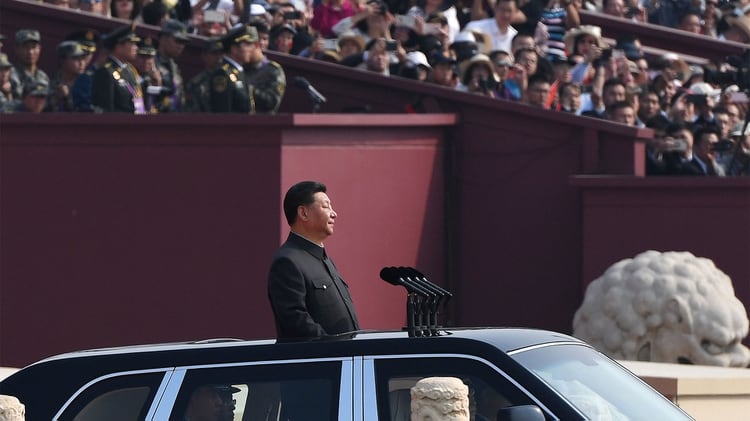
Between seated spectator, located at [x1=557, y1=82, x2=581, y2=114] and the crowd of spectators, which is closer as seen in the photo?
the crowd of spectators

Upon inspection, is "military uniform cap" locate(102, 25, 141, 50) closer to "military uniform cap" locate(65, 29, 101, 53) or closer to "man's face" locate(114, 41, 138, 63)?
"man's face" locate(114, 41, 138, 63)

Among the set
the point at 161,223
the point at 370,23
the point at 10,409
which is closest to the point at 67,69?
the point at 161,223

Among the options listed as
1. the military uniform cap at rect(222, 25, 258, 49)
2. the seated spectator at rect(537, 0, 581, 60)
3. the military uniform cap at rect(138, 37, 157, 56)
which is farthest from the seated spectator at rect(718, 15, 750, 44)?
the military uniform cap at rect(138, 37, 157, 56)

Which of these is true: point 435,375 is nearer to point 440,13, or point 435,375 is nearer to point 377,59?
point 377,59

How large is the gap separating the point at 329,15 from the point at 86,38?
3111 mm

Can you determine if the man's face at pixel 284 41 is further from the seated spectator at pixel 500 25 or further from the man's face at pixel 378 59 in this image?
the seated spectator at pixel 500 25

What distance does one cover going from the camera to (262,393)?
6.98 m

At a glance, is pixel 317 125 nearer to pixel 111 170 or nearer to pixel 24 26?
pixel 111 170

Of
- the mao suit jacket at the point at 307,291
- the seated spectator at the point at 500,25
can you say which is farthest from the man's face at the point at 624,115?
the mao suit jacket at the point at 307,291

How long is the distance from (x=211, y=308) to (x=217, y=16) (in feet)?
11.4

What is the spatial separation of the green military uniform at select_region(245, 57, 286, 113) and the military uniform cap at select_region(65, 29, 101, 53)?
5.22ft

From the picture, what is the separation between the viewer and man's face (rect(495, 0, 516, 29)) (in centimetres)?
1894

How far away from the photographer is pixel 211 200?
1579 centimetres

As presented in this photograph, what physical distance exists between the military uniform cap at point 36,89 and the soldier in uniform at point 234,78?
155 cm
